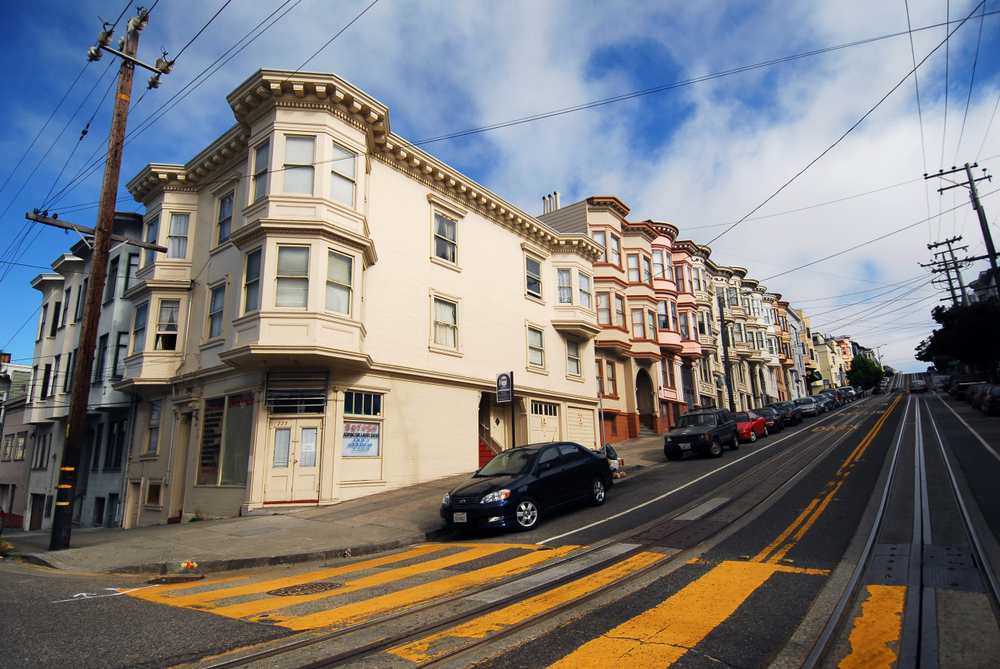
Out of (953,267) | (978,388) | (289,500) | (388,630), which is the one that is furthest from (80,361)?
(953,267)

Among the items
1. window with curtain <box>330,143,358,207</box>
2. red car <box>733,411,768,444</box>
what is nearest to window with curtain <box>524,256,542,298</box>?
window with curtain <box>330,143,358,207</box>

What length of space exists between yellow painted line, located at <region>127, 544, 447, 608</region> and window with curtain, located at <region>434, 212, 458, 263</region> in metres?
12.7

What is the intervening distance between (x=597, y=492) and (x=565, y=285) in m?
14.6

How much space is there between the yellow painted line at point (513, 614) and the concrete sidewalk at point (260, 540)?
5.02m

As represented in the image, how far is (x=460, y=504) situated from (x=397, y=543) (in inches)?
54.5

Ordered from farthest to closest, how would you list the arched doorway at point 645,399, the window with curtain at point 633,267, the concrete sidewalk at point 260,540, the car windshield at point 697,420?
the window with curtain at point 633,267 < the arched doorway at point 645,399 < the car windshield at point 697,420 < the concrete sidewalk at point 260,540

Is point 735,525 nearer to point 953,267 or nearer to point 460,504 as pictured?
point 460,504

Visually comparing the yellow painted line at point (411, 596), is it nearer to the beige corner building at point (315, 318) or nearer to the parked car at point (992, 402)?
the beige corner building at point (315, 318)

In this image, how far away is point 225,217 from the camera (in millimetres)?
18047

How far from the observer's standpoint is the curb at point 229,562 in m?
8.70

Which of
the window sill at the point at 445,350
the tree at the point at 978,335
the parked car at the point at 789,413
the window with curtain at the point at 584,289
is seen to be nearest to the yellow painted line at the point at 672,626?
the window sill at the point at 445,350

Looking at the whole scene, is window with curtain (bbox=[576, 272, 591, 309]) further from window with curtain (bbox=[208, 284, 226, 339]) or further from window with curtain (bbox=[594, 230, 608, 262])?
window with curtain (bbox=[208, 284, 226, 339])

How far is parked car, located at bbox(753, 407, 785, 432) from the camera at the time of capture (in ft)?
99.2

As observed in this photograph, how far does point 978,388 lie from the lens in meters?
33.8
